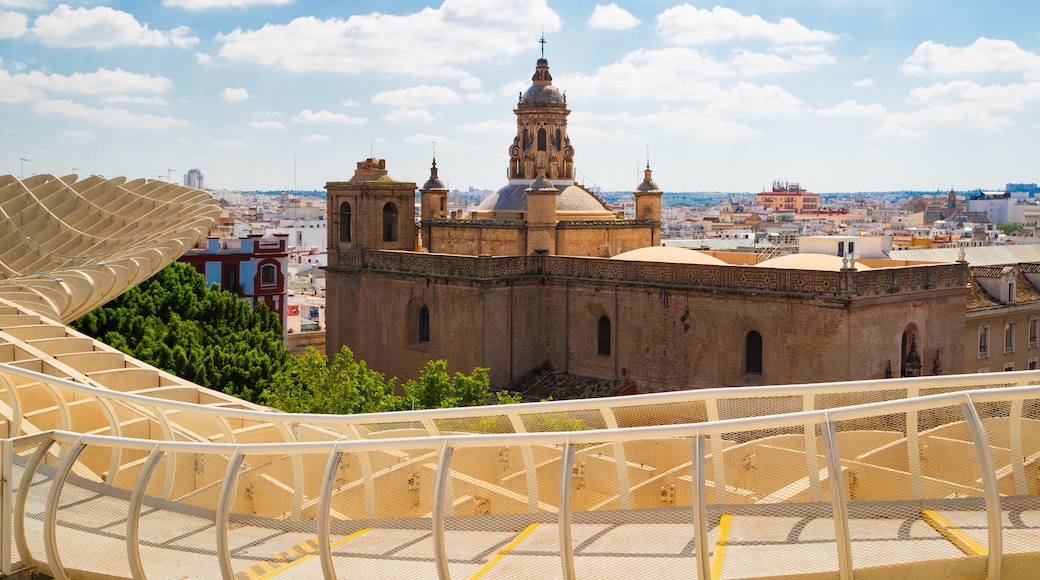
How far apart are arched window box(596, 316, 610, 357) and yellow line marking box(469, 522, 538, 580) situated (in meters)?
29.5

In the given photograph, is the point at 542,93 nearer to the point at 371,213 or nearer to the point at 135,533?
the point at 371,213

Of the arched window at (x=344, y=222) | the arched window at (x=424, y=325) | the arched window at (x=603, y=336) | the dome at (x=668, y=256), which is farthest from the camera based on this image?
the arched window at (x=344, y=222)

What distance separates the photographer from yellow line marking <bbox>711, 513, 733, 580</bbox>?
984 centimetres

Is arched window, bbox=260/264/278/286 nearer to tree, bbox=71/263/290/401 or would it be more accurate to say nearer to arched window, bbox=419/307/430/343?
tree, bbox=71/263/290/401

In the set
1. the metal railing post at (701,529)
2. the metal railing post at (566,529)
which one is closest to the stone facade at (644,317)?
the metal railing post at (701,529)

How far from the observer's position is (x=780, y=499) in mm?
10922

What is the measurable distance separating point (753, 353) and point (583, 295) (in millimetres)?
6741

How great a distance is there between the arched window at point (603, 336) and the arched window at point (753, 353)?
5.52m

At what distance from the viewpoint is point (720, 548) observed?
1020cm

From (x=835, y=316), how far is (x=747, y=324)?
3278 millimetres

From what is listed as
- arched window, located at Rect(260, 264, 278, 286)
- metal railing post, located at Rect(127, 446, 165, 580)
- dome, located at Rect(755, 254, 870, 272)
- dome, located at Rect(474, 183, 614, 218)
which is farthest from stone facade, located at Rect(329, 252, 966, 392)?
metal railing post, located at Rect(127, 446, 165, 580)

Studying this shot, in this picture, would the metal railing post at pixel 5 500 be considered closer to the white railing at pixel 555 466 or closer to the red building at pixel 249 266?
the white railing at pixel 555 466

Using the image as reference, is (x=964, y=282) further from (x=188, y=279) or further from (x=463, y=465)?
(x=463, y=465)

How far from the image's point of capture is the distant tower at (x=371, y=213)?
45.8 meters
